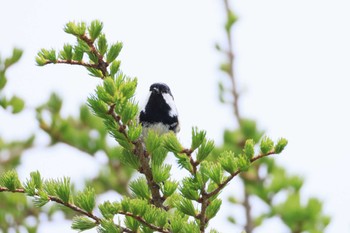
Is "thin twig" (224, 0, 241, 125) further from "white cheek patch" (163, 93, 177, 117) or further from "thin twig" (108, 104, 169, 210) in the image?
"thin twig" (108, 104, 169, 210)

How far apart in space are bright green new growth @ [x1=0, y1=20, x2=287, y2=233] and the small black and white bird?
65 centimetres

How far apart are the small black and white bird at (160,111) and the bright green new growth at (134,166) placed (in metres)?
0.65

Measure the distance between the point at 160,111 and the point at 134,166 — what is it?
729 millimetres

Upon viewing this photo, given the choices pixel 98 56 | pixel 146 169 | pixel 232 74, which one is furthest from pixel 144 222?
pixel 232 74

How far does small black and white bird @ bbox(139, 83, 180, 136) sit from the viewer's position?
3150mm

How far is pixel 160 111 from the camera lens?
10.4 feet

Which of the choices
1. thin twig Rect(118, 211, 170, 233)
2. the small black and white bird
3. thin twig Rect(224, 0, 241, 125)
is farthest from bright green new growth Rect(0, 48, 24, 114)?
thin twig Rect(118, 211, 170, 233)

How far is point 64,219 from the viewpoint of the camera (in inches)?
189

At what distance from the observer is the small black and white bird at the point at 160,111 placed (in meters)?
3.15

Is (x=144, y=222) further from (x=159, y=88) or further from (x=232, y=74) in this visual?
(x=232, y=74)

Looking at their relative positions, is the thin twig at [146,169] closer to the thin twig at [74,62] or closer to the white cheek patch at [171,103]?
the thin twig at [74,62]

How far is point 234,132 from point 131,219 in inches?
87.0

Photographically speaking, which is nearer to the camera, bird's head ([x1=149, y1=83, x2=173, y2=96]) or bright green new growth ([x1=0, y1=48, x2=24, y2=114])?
bird's head ([x1=149, y1=83, x2=173, y2=96])

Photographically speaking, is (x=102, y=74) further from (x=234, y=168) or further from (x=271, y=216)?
(x=271, y=216)
